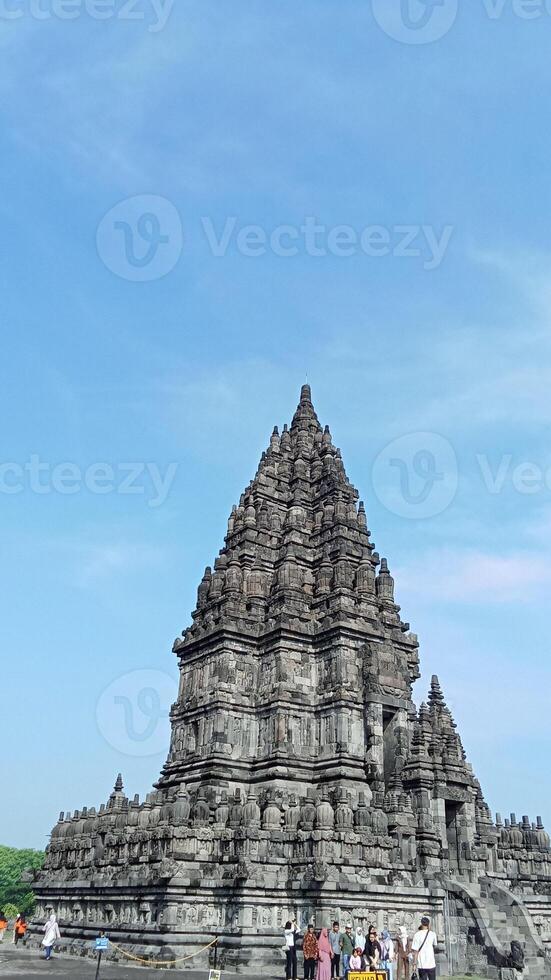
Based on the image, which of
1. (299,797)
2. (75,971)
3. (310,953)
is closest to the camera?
(310,953)

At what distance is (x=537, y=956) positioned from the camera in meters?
26.5

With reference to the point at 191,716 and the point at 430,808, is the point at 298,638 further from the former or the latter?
the point at 430,808

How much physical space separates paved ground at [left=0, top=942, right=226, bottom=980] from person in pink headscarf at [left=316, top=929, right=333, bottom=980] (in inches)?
170

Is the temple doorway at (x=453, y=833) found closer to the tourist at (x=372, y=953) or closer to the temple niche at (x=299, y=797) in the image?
the temple niche at (x=299, y=797)

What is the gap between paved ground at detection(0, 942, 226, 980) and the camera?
2225cm

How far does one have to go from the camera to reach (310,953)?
20719mm

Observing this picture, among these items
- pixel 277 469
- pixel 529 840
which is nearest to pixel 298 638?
pixel 277 469

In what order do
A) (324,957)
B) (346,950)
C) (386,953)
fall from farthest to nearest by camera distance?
(386,953) < (346,950) < (324,957)

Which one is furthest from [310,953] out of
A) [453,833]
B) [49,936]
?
[453,833]

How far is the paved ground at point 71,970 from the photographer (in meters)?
22.2

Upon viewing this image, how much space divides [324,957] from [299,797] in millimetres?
12541

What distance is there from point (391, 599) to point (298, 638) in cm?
647

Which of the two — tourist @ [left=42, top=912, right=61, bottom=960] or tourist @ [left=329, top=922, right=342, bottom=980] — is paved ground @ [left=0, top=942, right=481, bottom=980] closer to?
tourist @ [left=42, top=912, right=61, bottom=960]

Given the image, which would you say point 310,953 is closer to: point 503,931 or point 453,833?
point 503,931
